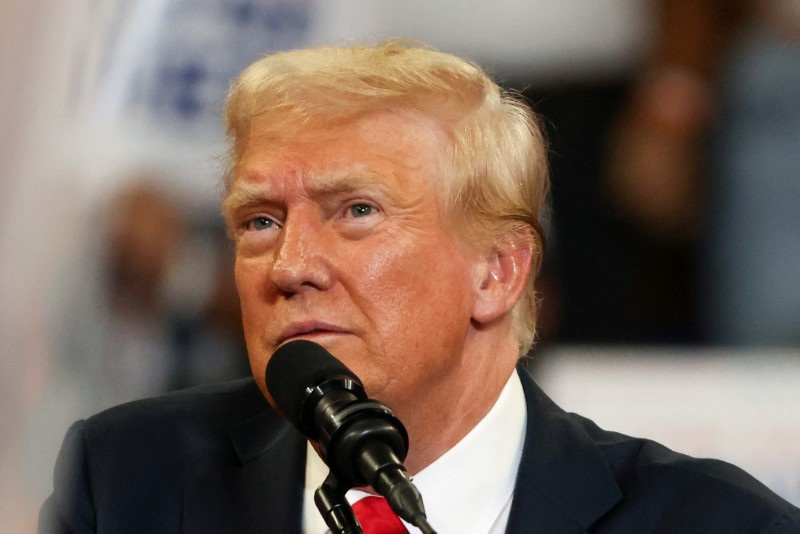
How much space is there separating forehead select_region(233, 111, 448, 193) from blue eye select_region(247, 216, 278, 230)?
66mm

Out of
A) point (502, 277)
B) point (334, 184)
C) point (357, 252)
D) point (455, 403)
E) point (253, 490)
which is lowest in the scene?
point (253, 490)

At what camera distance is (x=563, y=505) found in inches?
73.9

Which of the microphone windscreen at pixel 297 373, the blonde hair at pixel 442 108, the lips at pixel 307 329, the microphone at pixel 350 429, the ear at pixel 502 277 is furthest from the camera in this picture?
the ear at pixel 502 277

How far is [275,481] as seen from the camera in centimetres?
197

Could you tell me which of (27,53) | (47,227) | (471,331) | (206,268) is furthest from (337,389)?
(206,268)

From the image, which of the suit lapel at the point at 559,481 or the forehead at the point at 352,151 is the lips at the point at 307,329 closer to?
the forehead at the point at 352,151

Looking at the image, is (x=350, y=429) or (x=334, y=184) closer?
(x=350, y=429)

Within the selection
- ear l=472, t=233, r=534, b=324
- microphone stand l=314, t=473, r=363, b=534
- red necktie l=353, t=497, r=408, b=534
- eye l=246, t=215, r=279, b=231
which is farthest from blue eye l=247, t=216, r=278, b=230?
microphone stand l=314, t=473, r=363, b=534

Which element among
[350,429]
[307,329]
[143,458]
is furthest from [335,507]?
[143,458]

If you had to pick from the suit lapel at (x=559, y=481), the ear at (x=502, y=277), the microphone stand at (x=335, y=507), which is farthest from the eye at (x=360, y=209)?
the microphone stand at (x=335, y=507)

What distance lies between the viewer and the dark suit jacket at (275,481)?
6.10 feet

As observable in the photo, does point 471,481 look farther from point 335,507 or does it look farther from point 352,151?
point 335,507

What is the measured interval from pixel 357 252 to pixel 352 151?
173 mm

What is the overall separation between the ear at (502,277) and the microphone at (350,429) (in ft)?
Result: 2.18
